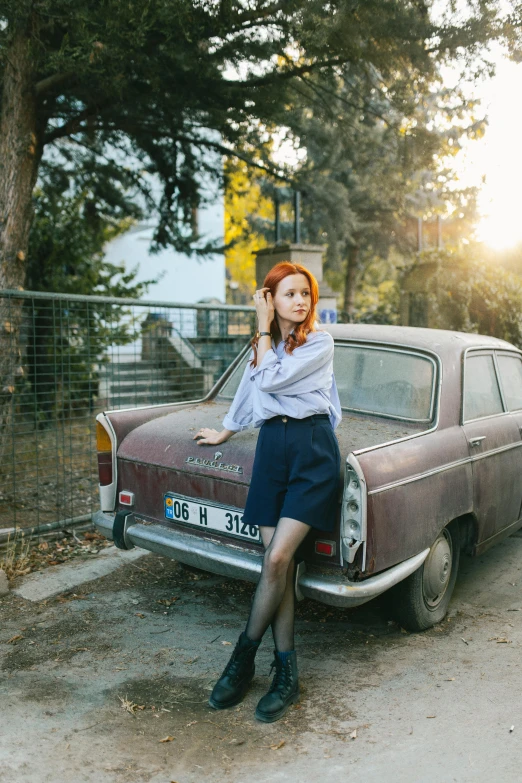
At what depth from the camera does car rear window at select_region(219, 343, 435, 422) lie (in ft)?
13.6

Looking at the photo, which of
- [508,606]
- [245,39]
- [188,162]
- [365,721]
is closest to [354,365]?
[508,606]

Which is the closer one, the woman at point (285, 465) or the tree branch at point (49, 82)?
the woman at point (285, 465)

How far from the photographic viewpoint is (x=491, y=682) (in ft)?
11.2

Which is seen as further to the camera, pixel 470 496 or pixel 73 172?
pixel 73 172

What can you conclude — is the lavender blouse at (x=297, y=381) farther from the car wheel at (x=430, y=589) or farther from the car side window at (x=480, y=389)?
the car side window at (x=480, y=389)

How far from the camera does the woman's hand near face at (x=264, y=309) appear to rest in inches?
131

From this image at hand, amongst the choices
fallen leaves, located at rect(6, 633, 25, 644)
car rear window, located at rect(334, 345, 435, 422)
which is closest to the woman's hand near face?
car rear window, located at rect(334, 345, 435, 422)

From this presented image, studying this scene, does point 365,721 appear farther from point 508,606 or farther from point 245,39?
point 245,39

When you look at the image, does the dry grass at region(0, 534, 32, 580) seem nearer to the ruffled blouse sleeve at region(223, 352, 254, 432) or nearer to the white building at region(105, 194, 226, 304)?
the ruffled blouse sleeve at region(223, 352, 254, 432)

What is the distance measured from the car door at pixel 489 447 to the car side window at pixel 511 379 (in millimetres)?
133

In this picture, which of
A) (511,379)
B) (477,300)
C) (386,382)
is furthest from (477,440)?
(477,300)

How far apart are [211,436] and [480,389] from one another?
1.89m

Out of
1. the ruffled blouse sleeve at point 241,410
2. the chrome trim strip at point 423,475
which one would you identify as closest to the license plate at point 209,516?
the ruffled blouse sleeve at point 241,410

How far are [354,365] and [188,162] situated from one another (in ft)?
19.9
